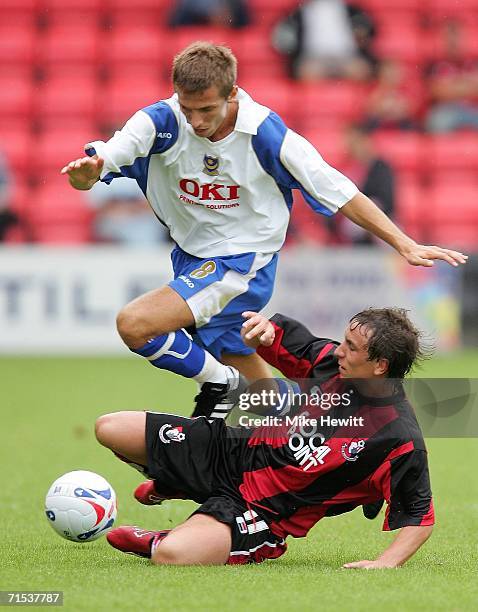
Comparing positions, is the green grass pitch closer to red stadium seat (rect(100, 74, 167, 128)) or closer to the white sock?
the white sock

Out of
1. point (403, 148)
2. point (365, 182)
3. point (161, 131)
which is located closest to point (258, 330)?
point (161, 131)

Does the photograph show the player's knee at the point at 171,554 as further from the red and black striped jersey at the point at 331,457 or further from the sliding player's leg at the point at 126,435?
the sliding player's leg at the point at 126,435

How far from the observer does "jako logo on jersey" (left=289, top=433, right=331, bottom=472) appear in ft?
15.6

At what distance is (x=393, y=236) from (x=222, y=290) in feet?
2.80

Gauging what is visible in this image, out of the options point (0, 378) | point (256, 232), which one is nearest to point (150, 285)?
point (0, 378)

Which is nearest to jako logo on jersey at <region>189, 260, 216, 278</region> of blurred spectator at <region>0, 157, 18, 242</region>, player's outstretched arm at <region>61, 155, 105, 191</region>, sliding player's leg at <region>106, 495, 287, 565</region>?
player's outstretched arm at <region>61, 155, 105, 191</region>

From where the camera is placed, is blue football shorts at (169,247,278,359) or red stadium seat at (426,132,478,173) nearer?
blue football shorts at (169,247,278,359)

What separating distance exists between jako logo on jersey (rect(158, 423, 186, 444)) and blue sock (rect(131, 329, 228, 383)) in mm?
537

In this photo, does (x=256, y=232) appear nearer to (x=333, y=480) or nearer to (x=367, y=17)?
(x=333, y=480)

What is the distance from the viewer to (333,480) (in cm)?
480

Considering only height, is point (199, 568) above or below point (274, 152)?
below

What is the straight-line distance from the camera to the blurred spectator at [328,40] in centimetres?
1526

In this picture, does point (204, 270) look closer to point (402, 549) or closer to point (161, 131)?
point (161, 131)

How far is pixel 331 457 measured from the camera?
4754 millimetres
